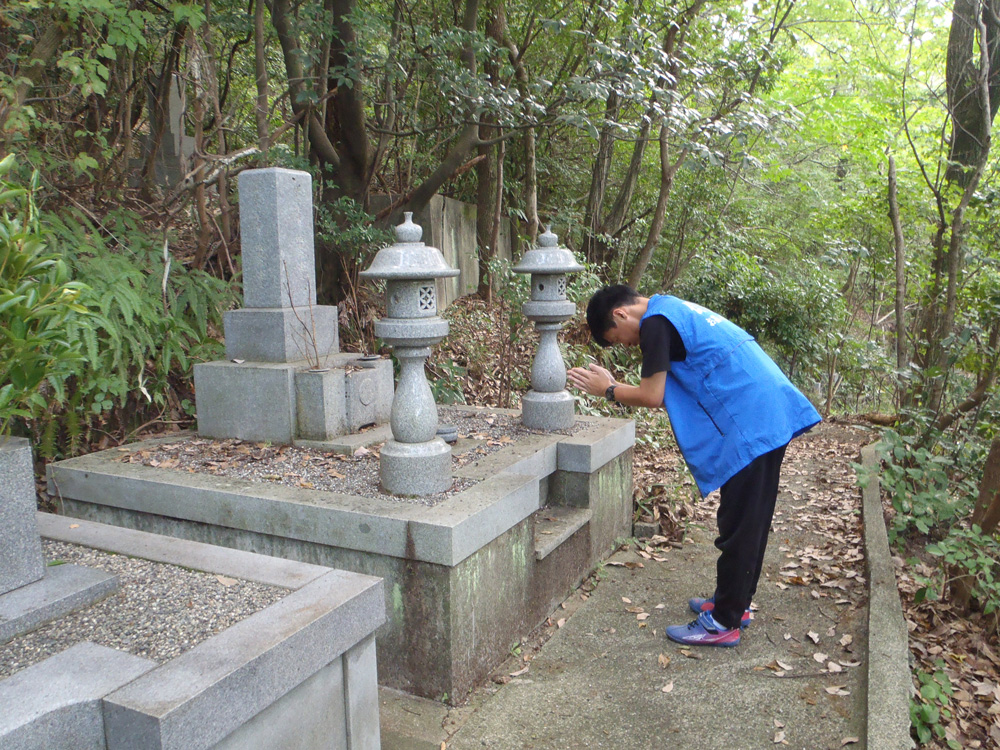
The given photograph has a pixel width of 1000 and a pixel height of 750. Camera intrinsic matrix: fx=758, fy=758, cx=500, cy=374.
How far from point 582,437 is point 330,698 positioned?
257cm

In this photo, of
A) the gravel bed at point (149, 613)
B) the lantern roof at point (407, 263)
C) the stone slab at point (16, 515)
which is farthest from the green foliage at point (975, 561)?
the stone slab at point (16, 515)

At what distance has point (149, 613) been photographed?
95.5 inches

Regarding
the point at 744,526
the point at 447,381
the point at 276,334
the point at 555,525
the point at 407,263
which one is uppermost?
the point at 407,263

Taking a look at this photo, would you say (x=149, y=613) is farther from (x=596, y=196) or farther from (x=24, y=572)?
(x=596, y=196)

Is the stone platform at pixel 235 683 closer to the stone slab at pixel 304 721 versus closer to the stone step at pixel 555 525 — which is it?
the stone slab at pixel 304 721

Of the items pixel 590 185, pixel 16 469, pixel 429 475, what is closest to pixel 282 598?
pixel 16 469

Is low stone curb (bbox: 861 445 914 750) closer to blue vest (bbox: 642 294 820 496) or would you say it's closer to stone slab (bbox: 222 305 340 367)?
blue vest (bbox: 642 294 820 496)

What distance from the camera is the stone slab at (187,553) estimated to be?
8.77 ft

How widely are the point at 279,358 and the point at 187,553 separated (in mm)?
1851

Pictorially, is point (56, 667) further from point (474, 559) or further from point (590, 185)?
point (590, 185)

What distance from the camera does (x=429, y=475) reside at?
3533mm

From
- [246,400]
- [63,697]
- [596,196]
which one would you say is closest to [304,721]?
[63,697]

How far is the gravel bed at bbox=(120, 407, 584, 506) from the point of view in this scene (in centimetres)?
373

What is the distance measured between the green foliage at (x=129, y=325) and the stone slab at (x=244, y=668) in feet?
7.89
